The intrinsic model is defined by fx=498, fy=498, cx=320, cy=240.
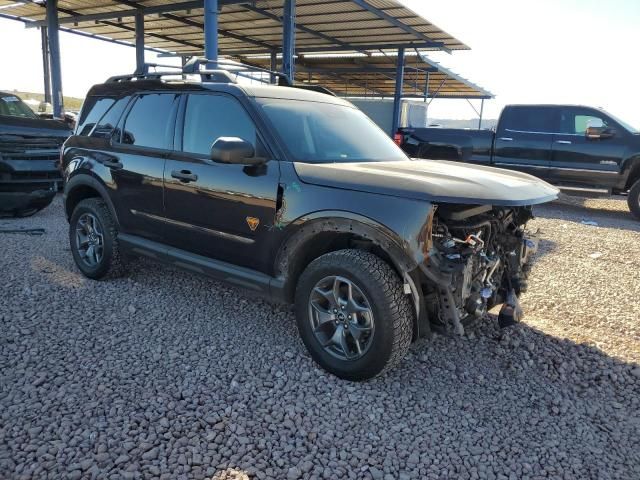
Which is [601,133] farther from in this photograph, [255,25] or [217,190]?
[255,25]

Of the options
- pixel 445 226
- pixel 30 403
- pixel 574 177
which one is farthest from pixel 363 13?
pixel 30 403

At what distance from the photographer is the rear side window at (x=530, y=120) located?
33.2ft

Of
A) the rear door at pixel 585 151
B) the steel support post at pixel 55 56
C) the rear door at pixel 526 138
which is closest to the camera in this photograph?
the rear door at pixel 585 151

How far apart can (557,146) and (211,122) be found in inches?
326

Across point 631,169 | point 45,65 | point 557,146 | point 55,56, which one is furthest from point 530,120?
point 45,65

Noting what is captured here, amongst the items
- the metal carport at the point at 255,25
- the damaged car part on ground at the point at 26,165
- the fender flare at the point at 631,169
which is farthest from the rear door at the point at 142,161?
the fender flare at the point at 631,169

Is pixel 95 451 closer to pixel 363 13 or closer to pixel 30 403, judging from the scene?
pixel 30 403

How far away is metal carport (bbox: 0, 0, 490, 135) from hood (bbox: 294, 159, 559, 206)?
8.94 metres

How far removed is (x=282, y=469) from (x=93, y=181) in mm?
3483

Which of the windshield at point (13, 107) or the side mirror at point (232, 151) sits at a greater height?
the windshield at point (13, 107)

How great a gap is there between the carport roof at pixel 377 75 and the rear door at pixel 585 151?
25.5 ft

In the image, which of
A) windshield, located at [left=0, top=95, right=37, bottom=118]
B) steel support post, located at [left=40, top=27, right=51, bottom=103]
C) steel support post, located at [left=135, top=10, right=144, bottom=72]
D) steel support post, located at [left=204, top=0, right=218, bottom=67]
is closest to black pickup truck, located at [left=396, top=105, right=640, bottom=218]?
steel support post, located at [left=204, top=0, right=218, bottom=67]

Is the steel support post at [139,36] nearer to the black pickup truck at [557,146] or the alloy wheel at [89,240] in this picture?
the black pickup truck at [557,146]

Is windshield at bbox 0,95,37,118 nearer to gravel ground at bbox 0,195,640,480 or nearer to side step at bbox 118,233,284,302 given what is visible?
gravel ground at bbox 0,195,640,480
